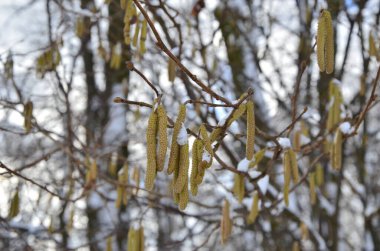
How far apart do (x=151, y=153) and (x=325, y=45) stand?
597 mm

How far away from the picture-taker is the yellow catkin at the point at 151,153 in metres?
1.13

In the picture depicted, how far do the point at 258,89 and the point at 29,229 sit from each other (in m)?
2.05

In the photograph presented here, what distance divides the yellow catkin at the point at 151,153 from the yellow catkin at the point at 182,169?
6 cm

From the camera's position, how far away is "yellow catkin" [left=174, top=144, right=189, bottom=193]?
117 centimetres

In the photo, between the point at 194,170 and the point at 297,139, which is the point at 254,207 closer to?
the point at 297,139

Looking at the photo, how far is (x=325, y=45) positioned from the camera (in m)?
1.39

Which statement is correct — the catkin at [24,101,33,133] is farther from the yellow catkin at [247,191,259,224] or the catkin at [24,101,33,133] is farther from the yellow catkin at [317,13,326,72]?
the yellow catkin at [317,13,326,72]

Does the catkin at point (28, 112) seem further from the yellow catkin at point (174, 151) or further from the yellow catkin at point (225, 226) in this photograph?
the yellow catkin at point (174, 151)

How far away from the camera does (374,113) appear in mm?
8781

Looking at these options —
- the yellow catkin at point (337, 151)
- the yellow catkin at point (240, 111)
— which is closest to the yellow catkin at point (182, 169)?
the yellow catkin at point (240, 111)

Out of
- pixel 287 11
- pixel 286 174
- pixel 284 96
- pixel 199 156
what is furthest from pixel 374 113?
pixel 199 156

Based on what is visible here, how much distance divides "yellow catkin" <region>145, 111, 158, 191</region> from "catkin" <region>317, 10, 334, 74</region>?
1.57ft

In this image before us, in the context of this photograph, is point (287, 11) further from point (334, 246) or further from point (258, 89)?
point (334, 246)

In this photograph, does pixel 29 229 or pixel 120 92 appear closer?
pixel 29 229
